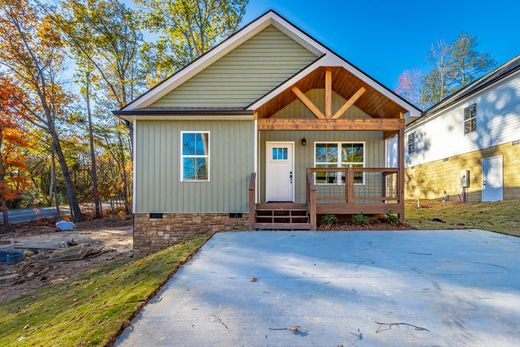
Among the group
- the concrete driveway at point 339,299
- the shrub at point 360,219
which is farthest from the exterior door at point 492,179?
the concrete driveway at point 339,299

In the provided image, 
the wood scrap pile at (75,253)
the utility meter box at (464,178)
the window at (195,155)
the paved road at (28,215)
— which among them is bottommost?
the paved road at (28,215)

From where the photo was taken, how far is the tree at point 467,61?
1948cm

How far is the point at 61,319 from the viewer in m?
2.68

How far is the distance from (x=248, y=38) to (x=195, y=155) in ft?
14.2

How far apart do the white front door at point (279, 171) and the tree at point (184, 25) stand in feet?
31.6

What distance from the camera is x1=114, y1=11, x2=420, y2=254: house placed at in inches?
262

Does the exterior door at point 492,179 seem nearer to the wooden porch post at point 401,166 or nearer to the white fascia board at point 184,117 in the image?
the wooden porch post at point 401,166

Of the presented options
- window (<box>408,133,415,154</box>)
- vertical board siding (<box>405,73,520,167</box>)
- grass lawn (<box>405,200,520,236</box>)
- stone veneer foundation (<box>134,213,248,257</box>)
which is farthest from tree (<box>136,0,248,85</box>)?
grass lawn (<box>405,200,520,236</box>)

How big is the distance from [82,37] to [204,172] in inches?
533

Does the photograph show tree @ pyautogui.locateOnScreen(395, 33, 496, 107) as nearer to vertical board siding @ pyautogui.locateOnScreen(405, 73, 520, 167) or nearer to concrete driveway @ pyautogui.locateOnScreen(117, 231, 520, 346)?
vertical board siding @ pyautogui.locateOnScreen(405, 73, 520, 167)

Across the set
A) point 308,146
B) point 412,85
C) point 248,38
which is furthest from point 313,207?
point 412,85

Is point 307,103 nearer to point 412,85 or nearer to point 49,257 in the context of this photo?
point 49,257

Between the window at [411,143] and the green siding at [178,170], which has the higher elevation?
the window at [411,143]

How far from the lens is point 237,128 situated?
7.00 m
